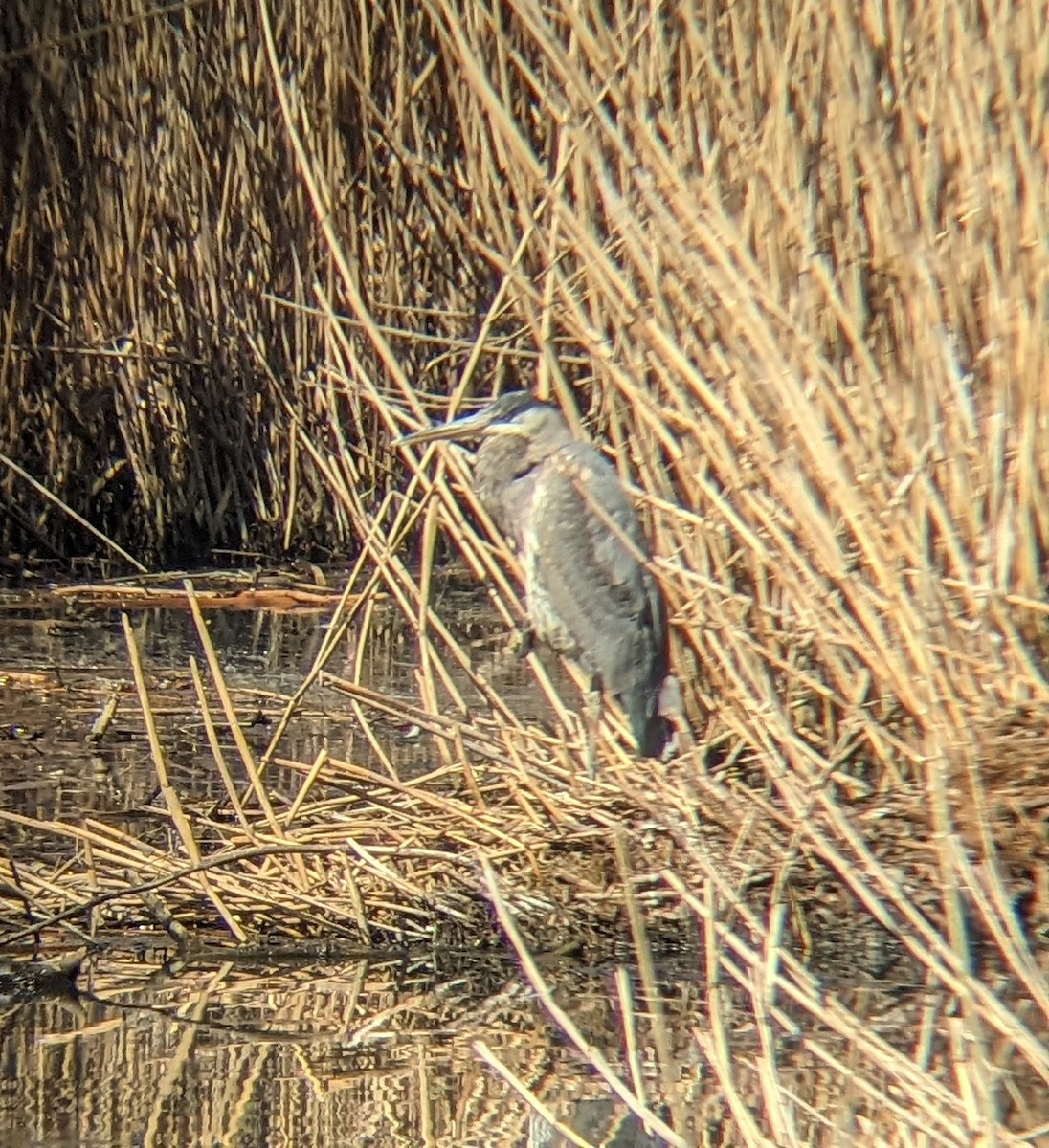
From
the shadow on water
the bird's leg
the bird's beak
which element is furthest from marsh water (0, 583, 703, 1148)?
the bird's beak

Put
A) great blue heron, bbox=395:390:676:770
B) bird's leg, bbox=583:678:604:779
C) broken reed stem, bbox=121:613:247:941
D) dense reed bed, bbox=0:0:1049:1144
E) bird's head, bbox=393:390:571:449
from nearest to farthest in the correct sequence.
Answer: dense reed bed, bbox=0:0:1049:1144
broken reed stem, bbox=121:613:247:941
bird's leg, bbox=583:678:604:779
great blue heron, bbox=395:390:676:770
bird's head, bbox=393:390:571:449

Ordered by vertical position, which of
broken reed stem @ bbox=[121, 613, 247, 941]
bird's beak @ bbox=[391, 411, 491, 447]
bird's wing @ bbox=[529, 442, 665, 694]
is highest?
bird's beak @ bbox=[391, 411, 491, 447]

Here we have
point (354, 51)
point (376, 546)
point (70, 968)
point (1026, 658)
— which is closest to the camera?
point (1026, 658)

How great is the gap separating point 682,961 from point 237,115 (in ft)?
13.2

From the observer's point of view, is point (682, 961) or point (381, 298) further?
point (381, 298)

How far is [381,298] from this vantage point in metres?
6.77

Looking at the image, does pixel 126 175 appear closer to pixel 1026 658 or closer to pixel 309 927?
pixel 309 927

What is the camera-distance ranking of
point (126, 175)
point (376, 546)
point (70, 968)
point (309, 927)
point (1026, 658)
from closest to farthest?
point (1026, 658) < point (70, 968) < point (309, 927) < point (376, 546) < point (126, 175)

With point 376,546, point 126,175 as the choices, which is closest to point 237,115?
point 126,175

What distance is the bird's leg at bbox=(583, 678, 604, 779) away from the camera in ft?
11.9

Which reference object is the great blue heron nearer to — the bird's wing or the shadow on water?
the bird's wing

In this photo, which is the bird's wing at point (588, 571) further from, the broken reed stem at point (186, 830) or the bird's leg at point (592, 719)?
the broken reed stem at point (186, 830)

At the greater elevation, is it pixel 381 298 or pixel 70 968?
pixel 381 298

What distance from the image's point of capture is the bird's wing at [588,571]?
12.4ft
